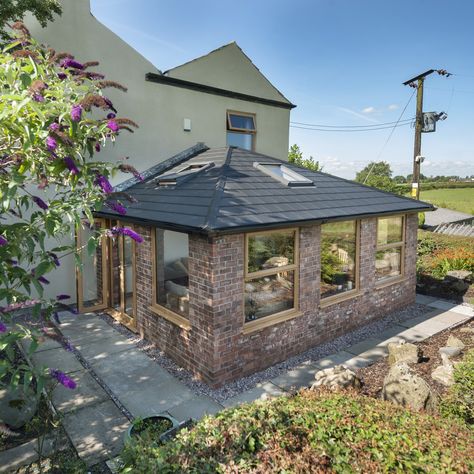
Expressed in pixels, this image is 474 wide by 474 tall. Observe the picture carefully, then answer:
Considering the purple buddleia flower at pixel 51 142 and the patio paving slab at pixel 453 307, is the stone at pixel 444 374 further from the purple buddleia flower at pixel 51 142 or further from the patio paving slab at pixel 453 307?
the purple buddleia flower at pixel 51 142

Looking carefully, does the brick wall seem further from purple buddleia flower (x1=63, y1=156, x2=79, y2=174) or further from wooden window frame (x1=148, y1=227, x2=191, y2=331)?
purple buddleia flower (x1=63, y1=156, x2=79, y2=174)

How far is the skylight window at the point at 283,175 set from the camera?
7869mm

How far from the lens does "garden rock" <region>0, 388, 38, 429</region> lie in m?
4.56

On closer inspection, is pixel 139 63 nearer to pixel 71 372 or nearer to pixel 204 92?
pixel 204 92

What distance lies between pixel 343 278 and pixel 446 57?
1322 cm

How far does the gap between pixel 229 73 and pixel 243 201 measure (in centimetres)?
786

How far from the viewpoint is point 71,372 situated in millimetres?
6137

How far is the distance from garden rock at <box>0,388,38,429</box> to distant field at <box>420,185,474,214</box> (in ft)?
121

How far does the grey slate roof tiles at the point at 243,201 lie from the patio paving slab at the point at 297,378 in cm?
266

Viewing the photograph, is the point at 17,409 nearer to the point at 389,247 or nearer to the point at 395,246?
the point at 389,247

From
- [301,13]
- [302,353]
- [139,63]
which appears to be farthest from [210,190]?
[301,13]

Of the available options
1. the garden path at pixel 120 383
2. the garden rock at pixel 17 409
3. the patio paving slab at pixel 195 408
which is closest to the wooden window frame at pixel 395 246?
the garden path at pixel 120 383

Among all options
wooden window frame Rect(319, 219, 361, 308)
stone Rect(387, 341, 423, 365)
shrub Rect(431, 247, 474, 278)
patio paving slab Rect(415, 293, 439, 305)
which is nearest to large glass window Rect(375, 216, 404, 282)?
wooden window frame Rect(319, 219, 361, 308)

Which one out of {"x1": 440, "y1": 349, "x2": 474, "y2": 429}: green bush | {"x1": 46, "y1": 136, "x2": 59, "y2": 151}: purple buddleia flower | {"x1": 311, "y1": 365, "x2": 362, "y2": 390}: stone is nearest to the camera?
{"x1": 46, "y1": 136, "x2": 59, "y2": 151}: purple buddleia flower
